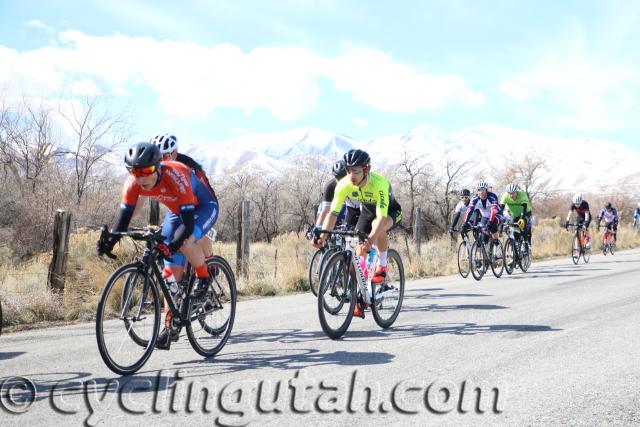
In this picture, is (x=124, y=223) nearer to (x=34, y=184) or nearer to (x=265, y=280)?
(x=265, y=280)

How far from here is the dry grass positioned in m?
8.20

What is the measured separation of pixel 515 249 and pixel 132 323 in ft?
38.3

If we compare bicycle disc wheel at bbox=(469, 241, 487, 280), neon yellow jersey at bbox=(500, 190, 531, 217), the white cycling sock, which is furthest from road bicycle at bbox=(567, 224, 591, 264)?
the white cycling sock

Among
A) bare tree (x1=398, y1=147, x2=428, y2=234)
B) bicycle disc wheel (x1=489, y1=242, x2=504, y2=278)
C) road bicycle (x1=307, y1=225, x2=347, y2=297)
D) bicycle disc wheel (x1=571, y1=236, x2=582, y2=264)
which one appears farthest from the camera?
bare tree (x1=398, y1=147, x2=428, y2=234)

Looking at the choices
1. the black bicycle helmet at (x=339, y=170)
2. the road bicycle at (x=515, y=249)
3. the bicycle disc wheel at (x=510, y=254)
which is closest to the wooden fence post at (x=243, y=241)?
the black bicycle helmet at (x=339, y=170)

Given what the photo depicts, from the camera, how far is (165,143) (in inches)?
241

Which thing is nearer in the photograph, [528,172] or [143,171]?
[143,171]

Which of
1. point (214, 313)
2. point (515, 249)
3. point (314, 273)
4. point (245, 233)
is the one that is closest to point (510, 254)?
point (515, 249)

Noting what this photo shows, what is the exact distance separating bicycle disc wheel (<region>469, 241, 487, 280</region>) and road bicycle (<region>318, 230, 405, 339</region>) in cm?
642

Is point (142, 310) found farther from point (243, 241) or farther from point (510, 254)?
point (510, 254)

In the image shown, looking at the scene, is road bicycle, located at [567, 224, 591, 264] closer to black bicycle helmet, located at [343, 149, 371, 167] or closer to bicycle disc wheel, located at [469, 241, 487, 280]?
bicycle disc wheel, located at [469, 241, 487, 280]

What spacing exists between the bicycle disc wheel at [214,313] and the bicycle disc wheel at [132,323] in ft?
1.42

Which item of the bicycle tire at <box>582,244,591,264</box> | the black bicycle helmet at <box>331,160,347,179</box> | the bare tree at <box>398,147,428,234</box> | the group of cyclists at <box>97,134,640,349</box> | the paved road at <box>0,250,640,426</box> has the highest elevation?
the bare tree at <box>398,147,428,234</box>

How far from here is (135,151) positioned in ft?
16.1
